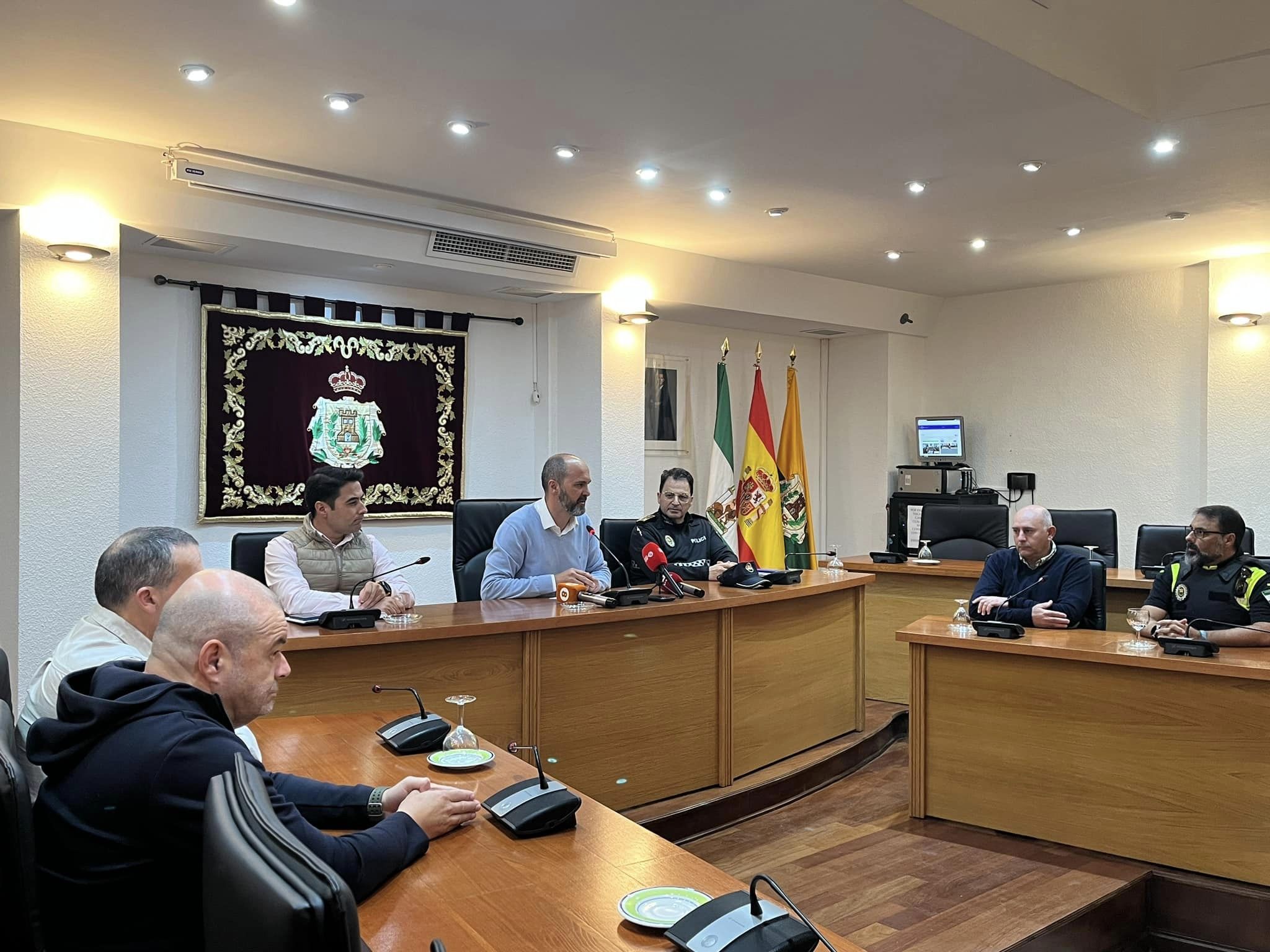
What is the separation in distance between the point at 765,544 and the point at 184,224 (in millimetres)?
4120

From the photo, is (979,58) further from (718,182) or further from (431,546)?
(431,546)

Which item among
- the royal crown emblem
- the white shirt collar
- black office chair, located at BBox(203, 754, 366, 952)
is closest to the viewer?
black office chair, located at BBox(203, 754, 366, 952)

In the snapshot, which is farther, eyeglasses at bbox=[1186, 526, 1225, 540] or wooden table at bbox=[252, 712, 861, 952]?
eyeglasses at bbox=[1186, 526, 1225, 540]

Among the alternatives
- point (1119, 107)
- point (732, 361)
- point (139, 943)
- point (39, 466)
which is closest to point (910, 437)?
point (732, 361)

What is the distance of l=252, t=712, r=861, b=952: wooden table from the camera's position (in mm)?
1267

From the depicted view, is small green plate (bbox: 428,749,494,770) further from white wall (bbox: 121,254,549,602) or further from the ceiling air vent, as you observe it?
the ceiling air vent

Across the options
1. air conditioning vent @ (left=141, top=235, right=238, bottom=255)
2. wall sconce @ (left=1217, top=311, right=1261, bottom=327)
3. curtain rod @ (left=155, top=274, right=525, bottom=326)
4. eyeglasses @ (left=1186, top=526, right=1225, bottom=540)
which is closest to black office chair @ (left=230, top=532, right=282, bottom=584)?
air conditioning vent @ (left=141, top=235, right=238, bottom=255)

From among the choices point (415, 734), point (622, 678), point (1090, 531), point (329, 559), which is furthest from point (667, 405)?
point (415, 734)

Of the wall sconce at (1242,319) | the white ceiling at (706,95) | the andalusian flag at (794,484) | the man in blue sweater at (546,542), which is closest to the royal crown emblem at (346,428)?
the white ceiling at (706,95)

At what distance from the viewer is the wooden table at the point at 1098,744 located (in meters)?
2.90

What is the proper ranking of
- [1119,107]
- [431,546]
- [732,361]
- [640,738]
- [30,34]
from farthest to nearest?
[732,361] < [431,546] < [1119,107] < [640,738] < [30,34]

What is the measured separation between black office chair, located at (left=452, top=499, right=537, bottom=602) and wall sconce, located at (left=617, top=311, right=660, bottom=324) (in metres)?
2.16

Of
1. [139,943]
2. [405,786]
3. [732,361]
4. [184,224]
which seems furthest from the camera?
[732,361]

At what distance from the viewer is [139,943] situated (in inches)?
47.8
